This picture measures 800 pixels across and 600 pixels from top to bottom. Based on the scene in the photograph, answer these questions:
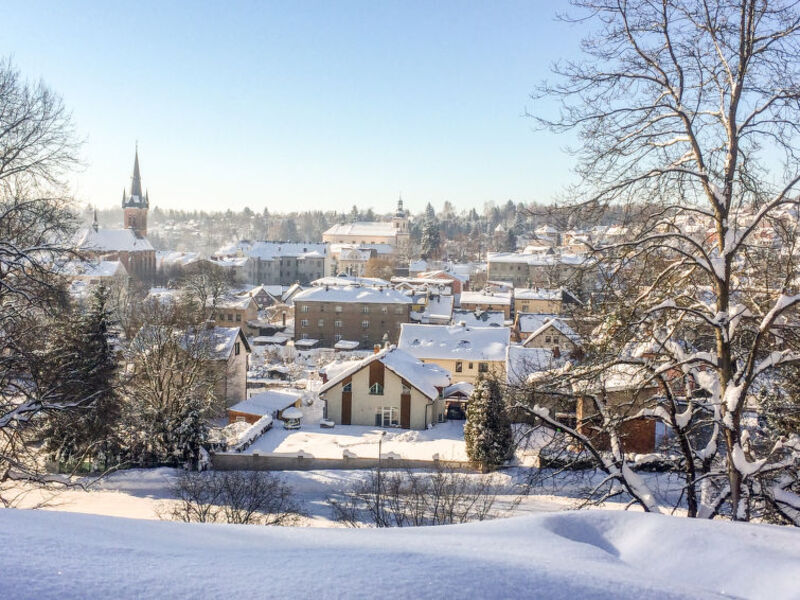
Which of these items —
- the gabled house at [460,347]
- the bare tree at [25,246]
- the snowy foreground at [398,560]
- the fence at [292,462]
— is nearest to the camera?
the snowy foreground at [398,560]

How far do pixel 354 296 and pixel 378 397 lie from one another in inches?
984

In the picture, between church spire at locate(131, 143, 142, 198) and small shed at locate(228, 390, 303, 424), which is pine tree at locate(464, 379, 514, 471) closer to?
small shed at locate(228, 390, 303, 424)

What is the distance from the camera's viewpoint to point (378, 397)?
94.2 ft

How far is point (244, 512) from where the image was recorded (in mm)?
13445

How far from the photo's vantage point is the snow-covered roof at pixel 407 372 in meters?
28.4

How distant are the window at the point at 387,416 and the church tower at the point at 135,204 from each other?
75185mm

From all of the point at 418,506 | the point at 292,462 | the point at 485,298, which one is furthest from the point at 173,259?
the point at 418,506

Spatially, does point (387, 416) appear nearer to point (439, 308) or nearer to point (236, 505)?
point (236, 505)

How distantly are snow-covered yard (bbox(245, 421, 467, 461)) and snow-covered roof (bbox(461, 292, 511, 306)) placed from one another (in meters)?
33.5

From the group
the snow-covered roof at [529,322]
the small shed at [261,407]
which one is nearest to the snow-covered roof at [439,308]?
the snow-covered roof at [529,322]

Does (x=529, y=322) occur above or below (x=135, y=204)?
below

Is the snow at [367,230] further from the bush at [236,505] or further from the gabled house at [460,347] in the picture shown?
the bush at [236,505]

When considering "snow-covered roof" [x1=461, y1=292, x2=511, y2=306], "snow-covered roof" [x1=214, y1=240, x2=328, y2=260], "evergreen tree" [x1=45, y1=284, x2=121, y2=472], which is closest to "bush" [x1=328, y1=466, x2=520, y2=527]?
"evergreen tree" [x1=45, y1=284, x2=121, y2=472]

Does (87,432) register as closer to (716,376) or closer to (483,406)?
(483,406)
